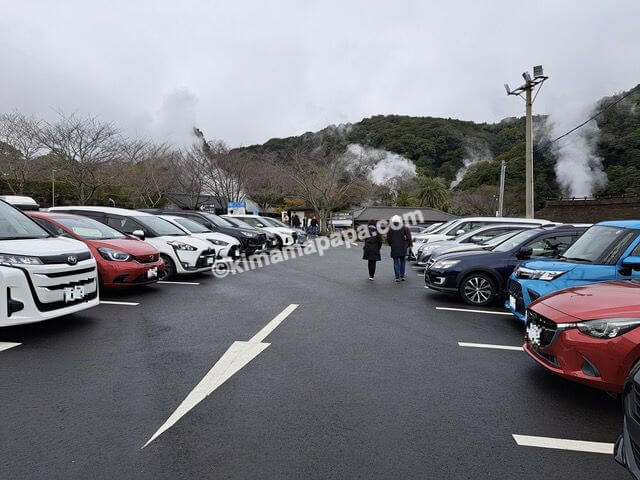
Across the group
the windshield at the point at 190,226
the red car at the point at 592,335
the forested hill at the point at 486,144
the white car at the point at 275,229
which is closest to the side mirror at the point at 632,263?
the red car at the point at 592,335

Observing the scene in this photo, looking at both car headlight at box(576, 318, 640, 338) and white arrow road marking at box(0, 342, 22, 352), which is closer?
car headlight at box(576, 318, 640, 338)

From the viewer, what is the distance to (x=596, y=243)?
5137mm

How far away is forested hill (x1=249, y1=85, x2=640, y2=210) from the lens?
122 ft

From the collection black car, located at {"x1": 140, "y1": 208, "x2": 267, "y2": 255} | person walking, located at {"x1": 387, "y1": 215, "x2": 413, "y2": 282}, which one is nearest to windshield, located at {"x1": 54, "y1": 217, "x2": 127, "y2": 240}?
person walking, located at {"x1": 387, "y1": 215, "x2": 413, "y2": 282}

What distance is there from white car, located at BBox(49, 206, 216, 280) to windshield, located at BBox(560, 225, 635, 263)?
22.8 ft

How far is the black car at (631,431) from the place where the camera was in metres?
1.95

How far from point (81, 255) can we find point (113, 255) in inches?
64.8

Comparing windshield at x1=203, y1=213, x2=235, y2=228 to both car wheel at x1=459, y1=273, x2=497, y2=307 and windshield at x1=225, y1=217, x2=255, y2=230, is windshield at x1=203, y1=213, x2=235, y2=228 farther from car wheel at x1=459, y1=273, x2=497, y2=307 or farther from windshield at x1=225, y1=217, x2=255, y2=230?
car wheel at x1=459, y1=273, x2=497, y2=307

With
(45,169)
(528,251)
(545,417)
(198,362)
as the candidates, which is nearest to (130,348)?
(198,362)

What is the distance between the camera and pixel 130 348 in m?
4.48

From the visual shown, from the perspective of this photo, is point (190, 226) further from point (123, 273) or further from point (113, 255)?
point (123, 273)

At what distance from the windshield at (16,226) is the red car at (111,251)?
85 cm

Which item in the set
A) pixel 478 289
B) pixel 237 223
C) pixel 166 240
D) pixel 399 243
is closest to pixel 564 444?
pixel 478 289

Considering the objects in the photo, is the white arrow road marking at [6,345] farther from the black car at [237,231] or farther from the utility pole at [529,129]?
the utility pole at [529,129]
